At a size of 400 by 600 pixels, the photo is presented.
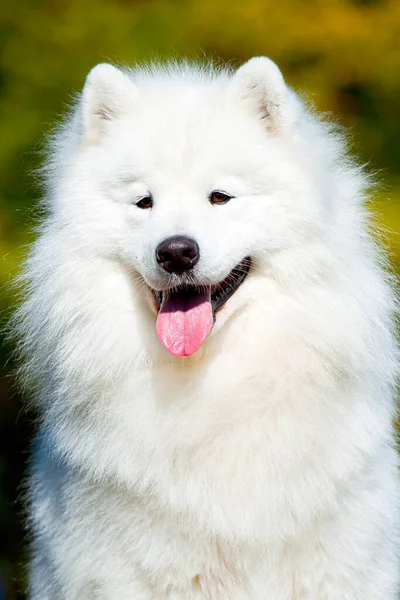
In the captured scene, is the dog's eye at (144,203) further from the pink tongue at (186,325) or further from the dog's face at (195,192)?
the pink tongue at (186,325)

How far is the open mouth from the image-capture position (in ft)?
13.8

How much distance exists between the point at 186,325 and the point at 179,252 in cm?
38

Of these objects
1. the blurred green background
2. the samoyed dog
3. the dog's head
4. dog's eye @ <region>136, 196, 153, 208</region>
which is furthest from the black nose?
the blurred green background

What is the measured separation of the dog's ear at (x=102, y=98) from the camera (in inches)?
174

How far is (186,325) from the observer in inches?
166

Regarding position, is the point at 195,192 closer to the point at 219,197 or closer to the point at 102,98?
the point at 219,197

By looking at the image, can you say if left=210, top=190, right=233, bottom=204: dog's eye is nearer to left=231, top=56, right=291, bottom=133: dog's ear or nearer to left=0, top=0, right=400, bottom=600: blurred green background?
left=231, top=56, right=291, bottom=133: dog's ear

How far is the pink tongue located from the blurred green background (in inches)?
241

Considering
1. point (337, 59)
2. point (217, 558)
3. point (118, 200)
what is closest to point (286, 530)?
point (217, 558)

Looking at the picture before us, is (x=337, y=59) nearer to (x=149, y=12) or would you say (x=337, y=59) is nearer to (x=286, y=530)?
(x=149, y=12)

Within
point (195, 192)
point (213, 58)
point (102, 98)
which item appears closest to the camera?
point (195, 192)

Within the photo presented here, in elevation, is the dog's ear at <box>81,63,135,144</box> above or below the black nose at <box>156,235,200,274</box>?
above

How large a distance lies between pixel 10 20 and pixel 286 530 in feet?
28.6

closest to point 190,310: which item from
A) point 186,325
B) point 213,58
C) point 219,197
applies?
point 186,325
